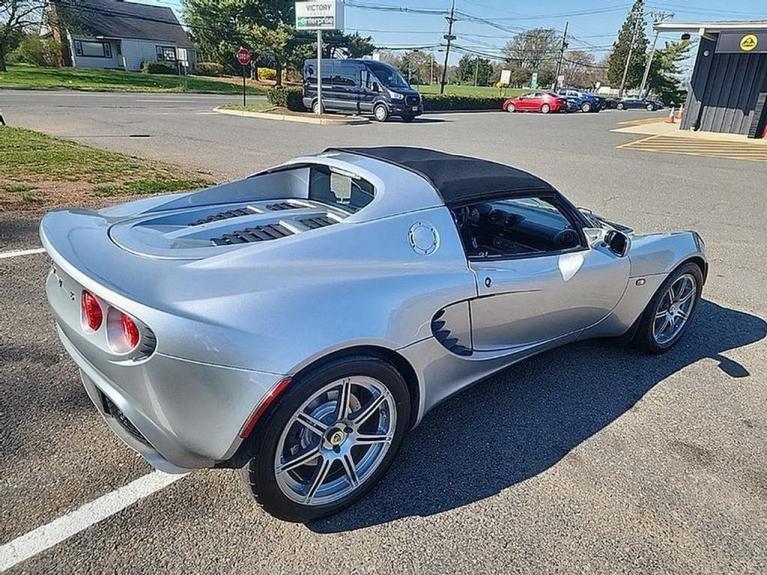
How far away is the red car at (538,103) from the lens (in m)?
33.1

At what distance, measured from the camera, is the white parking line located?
184 cm

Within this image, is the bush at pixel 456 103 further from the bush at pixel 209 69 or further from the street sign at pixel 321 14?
the bush at pixel 209 69

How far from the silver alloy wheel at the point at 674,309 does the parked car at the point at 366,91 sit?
1824 cm

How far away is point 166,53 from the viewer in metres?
53.8

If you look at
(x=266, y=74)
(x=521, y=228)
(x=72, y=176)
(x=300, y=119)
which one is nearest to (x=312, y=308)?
(x=521, y=228)

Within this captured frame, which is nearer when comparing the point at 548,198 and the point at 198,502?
the point at 198,502

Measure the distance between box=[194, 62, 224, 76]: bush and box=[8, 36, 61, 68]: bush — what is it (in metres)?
11.6

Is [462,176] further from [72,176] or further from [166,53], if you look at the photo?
[166,53]

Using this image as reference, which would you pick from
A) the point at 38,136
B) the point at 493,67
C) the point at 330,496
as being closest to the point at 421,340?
the point at 330,496

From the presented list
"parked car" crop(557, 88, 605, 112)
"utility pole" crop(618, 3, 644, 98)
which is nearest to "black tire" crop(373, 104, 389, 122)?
"parked car" crop(557, 88, 605, 112)

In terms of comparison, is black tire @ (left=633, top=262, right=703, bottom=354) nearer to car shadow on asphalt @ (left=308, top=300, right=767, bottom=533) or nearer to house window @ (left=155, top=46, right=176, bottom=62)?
car shadow on asphalt @ (left=308, top=300, right=767, bottom=533)

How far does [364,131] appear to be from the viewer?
17266 mm

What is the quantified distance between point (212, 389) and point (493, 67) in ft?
320

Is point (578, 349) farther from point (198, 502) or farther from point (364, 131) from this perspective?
point (364, 131)
